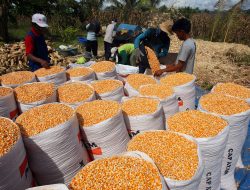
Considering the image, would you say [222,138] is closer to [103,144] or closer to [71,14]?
[103,144]

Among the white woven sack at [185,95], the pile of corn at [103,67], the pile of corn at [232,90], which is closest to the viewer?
the pile of corn at [232,90]

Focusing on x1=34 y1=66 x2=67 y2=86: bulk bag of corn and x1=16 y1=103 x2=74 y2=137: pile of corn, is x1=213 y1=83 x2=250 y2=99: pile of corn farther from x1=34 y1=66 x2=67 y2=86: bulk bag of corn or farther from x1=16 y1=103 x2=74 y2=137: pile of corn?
x1=34 y1=66 x2=67 y2=86: bulk bag of corn

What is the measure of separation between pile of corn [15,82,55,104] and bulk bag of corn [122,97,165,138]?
0.97 m

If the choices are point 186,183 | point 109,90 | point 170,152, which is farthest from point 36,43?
point 186,183

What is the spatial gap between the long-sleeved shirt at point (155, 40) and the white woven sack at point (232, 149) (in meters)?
3.03

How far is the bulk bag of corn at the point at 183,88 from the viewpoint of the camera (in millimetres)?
3352

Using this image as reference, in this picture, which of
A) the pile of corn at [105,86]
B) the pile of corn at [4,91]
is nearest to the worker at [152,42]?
the pile of corn at [105,86]

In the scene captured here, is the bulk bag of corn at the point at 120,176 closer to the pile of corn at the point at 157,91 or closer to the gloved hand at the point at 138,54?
the pile of corn at the point at 157,91

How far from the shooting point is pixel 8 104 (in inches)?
107

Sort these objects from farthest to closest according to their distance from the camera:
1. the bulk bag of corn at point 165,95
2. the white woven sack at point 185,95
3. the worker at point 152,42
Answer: the worker at point 152,42
the white woven sack at point 185,95
the bulk bag of corn at point 165,95

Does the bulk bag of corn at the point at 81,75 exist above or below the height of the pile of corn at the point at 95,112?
above

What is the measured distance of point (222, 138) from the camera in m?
2.29

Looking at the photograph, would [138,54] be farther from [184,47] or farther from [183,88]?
[183,88]

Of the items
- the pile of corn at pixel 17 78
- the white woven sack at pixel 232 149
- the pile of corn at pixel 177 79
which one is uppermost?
the pile of corn at pixel 177 79
